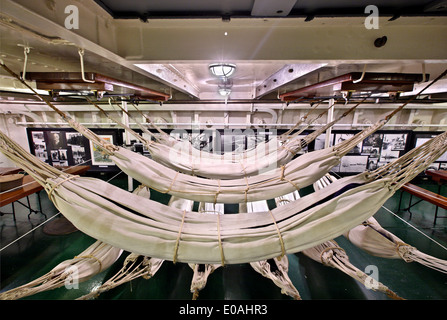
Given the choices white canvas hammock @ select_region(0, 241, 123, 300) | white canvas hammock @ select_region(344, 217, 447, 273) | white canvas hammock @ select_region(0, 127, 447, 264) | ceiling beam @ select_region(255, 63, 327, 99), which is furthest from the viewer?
ceiling beam @ select_region(255, 63, 327, 99)

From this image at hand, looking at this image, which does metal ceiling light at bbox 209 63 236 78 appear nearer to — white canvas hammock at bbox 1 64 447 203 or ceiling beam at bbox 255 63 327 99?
ceiling beam at bbox 255 63 327 99

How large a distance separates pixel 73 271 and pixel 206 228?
3.73ft

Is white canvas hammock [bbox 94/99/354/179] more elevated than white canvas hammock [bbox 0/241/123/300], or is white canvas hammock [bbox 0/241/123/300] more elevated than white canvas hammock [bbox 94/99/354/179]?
white canvas hammock [bbox 94/99/354/179]

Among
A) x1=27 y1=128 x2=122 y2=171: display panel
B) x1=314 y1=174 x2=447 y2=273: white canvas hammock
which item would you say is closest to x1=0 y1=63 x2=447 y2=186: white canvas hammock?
x1=314 y1=174 x2=447 y2=273: white canvas hammock

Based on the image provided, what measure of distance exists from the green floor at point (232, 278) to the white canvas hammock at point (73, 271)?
464 millimetres

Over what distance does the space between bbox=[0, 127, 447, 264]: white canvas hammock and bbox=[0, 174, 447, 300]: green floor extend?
3.60ft

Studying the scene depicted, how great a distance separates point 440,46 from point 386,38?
36 cm

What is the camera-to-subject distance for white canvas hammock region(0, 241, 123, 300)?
3.59ft

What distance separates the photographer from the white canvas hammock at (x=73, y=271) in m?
1.09

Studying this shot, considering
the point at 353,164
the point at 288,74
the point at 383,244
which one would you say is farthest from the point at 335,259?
the point at 353,164

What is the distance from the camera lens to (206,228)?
1.03 metres

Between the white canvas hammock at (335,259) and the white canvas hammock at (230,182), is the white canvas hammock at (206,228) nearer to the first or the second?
the white canvas hammock at (230,182)

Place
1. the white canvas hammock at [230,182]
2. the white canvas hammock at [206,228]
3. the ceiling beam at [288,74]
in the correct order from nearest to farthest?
the white canvas hammock at [206,228] → the white canvas hammock at [230,182] → the ceiling beam at [288,74]

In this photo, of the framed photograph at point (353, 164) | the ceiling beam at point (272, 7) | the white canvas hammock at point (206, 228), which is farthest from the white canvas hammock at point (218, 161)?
the framed photograph at point (353, 164)
